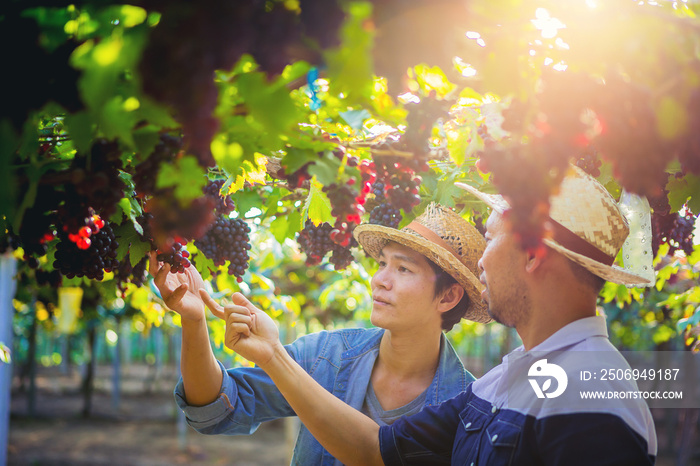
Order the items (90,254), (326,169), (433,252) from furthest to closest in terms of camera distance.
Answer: (433,252)
(90,254)
(326,169)

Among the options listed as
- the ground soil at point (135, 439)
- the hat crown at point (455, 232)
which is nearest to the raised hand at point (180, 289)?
the hat crown at point (455, 232)

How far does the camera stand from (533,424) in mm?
1729

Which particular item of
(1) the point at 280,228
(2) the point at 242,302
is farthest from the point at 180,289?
(1) the point at 280,228

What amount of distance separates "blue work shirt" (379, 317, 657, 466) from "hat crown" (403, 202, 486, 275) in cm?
76

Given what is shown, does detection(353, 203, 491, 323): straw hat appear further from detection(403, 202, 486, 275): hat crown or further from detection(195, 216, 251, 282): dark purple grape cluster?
detection(195, 216, 251, 282): dark purple grape cluster

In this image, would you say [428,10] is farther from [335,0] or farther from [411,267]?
[411,267]

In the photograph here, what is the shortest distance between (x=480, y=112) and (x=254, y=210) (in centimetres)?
149

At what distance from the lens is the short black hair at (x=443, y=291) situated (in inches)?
113

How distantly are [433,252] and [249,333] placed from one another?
1.03m

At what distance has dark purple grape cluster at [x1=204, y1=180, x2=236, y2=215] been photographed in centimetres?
238

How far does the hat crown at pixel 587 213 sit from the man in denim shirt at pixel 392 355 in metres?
0.84

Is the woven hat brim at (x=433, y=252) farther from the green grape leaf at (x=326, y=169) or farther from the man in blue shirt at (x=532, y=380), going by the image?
the green grape leaf at (x=326, y=169)

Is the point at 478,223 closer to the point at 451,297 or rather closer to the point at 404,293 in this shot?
the point at 451,297

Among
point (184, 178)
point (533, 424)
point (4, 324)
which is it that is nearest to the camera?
point (184, 178)
